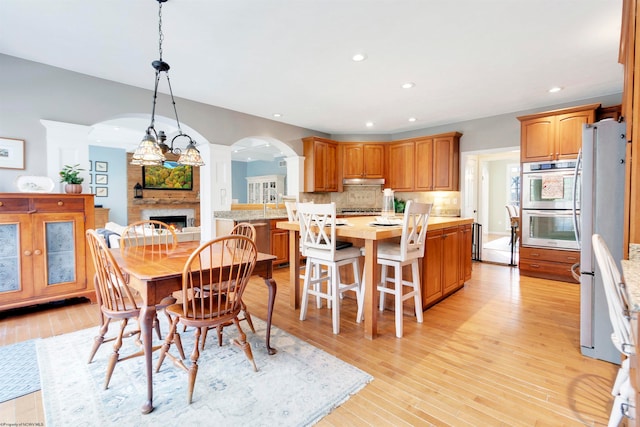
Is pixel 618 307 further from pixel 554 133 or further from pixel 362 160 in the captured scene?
pixel 362 160

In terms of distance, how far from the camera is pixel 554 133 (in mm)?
4168

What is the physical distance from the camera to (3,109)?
2.99m

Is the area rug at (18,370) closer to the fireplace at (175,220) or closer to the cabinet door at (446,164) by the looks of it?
the cabinet door at (446,164)

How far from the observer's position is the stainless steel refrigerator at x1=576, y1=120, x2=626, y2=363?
2.07m

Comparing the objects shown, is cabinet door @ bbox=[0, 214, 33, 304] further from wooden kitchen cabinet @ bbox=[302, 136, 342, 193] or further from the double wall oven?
the double wall oven

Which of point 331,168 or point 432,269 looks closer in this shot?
point 432,269

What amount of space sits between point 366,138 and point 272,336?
5.06 m

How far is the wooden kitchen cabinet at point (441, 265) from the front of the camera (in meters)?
3.04

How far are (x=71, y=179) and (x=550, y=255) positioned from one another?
6.09 m

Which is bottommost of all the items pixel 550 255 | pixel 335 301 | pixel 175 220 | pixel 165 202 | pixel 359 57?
pixel 335 301

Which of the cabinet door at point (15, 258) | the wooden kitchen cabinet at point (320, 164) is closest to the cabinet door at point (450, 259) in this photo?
the wooden kitchen cabinet at point (320, 164)

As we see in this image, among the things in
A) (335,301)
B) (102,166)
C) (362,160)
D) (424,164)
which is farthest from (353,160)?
(102,166)

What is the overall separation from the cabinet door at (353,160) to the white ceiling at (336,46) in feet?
6.13

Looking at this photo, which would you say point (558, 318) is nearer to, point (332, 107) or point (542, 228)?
point (542, 228)
